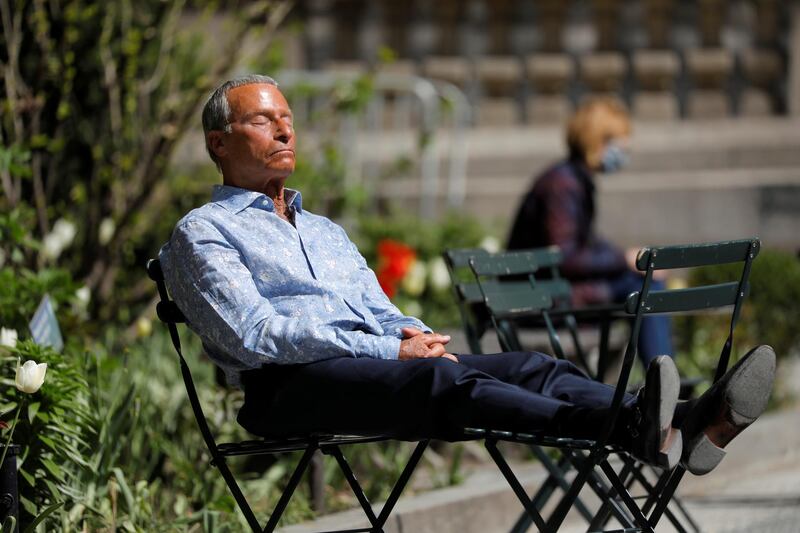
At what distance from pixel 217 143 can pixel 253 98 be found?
0.18m

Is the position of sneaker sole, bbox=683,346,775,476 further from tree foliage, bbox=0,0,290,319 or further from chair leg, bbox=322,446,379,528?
tree foliage, bbox=0,0,290,319

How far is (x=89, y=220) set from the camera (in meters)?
7.73

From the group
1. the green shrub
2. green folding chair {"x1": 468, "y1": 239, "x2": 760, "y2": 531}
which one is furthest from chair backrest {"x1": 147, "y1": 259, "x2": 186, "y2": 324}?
the green shrub

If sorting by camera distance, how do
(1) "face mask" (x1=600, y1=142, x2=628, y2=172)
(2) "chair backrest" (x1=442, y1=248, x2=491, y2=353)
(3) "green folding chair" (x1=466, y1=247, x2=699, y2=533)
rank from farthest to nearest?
(1) "face mask" (x1=600, y1=142, x2=628, y2=172) → (2) "chair backrest" (x1=442, y1=248, x2=491, y2=353) → (3) "green folding chair" (x1=466, y1=247, x2=699, y2=533)

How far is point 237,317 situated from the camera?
4.21m

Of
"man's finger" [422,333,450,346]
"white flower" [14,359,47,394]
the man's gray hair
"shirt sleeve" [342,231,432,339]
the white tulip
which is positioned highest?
the man's gray hair

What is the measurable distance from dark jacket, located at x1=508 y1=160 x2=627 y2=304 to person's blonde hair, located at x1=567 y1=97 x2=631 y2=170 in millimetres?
169

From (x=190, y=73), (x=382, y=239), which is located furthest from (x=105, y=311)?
(x=382, y=239)

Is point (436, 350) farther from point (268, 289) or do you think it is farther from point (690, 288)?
point (690, 288)

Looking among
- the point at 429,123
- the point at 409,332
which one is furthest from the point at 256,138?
the point at 429,123

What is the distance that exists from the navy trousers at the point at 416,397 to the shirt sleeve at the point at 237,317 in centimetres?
8

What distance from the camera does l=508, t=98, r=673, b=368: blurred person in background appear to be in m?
7.75

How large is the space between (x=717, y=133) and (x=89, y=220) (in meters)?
6.73

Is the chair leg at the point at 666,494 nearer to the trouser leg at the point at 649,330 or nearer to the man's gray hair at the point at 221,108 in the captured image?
the man's gray hair at the point at 221,108
